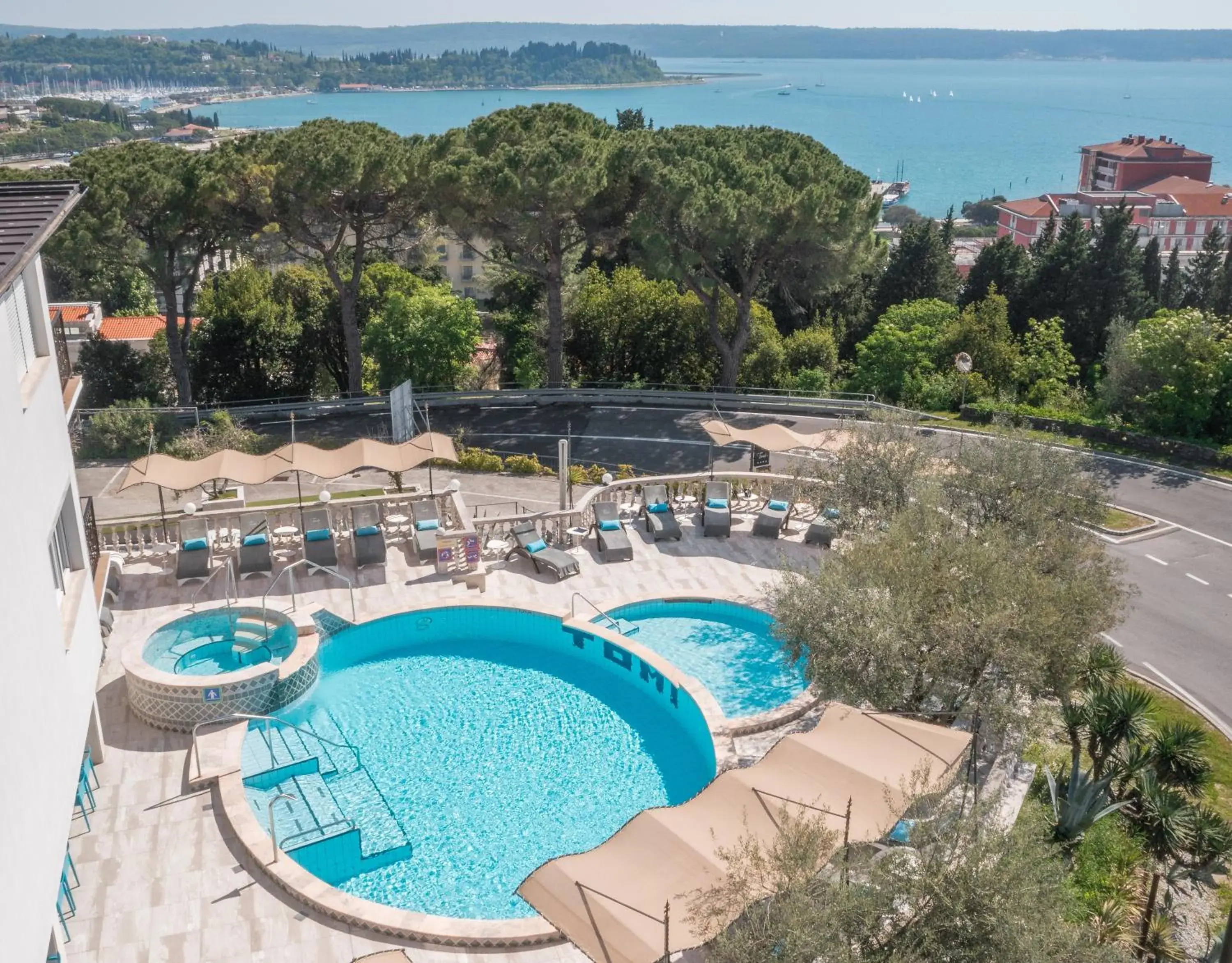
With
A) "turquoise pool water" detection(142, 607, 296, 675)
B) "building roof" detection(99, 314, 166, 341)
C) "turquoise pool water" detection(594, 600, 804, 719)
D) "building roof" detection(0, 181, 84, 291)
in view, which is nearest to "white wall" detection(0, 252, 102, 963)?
"building roof" detection(0, 181, 84, 291)

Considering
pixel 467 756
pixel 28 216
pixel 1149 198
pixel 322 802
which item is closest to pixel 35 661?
pixel 28 216

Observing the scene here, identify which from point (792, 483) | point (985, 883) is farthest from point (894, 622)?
point (792, 483)

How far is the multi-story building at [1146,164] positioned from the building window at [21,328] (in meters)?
187

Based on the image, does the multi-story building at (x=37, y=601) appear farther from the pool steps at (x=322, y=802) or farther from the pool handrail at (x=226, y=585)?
the pool handrail at (x=226, y=585)

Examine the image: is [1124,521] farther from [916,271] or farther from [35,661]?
[916,271]

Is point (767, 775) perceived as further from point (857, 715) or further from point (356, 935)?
point (356, 935)

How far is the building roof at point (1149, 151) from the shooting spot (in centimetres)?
17450

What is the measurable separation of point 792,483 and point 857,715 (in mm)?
12084

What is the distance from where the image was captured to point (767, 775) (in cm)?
1407

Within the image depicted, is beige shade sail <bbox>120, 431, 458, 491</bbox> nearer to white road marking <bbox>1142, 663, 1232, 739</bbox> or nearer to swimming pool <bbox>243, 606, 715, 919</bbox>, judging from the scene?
swimming pool <bbox>243, 606, 715, 919</bbox>

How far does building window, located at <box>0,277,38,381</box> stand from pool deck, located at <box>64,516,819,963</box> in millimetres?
7093

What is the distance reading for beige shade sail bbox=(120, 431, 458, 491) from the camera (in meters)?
24.0

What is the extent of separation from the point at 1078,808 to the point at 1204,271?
187ft

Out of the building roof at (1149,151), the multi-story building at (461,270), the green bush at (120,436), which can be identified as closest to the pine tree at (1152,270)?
the green bush at (120,436)
